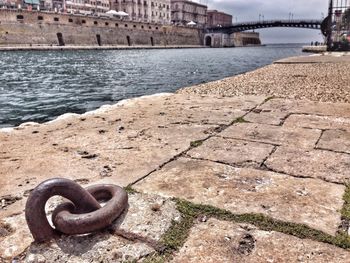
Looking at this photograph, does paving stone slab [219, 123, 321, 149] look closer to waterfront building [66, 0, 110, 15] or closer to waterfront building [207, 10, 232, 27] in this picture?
waterfront building [66, 0, 110, 15]

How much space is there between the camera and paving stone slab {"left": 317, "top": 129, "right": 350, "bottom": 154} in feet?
10.0

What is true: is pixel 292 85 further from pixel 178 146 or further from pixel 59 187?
pixel 59 187

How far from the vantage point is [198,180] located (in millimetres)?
2398

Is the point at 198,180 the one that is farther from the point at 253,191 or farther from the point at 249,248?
the point at 249,248

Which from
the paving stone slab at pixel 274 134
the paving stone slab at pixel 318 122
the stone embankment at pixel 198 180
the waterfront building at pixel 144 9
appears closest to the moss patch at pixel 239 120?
the stone embankment at pixel 198 180

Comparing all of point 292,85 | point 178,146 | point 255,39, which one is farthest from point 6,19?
point 255,39

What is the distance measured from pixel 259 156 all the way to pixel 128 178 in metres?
1.20

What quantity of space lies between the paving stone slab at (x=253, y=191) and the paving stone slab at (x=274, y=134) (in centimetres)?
88

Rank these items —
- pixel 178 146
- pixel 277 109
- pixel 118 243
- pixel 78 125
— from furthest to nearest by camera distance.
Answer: pixel 277 109
pixel 78 125
pixel 178 146
pixel 118 243

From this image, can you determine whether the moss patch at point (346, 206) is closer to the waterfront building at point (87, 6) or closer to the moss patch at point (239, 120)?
the moss patch at point (239, 120)

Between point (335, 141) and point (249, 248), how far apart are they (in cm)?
211

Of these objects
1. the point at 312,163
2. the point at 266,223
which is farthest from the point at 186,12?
the point at 266,223

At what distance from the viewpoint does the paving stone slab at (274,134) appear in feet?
10.8

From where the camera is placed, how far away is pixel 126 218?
1.89m
